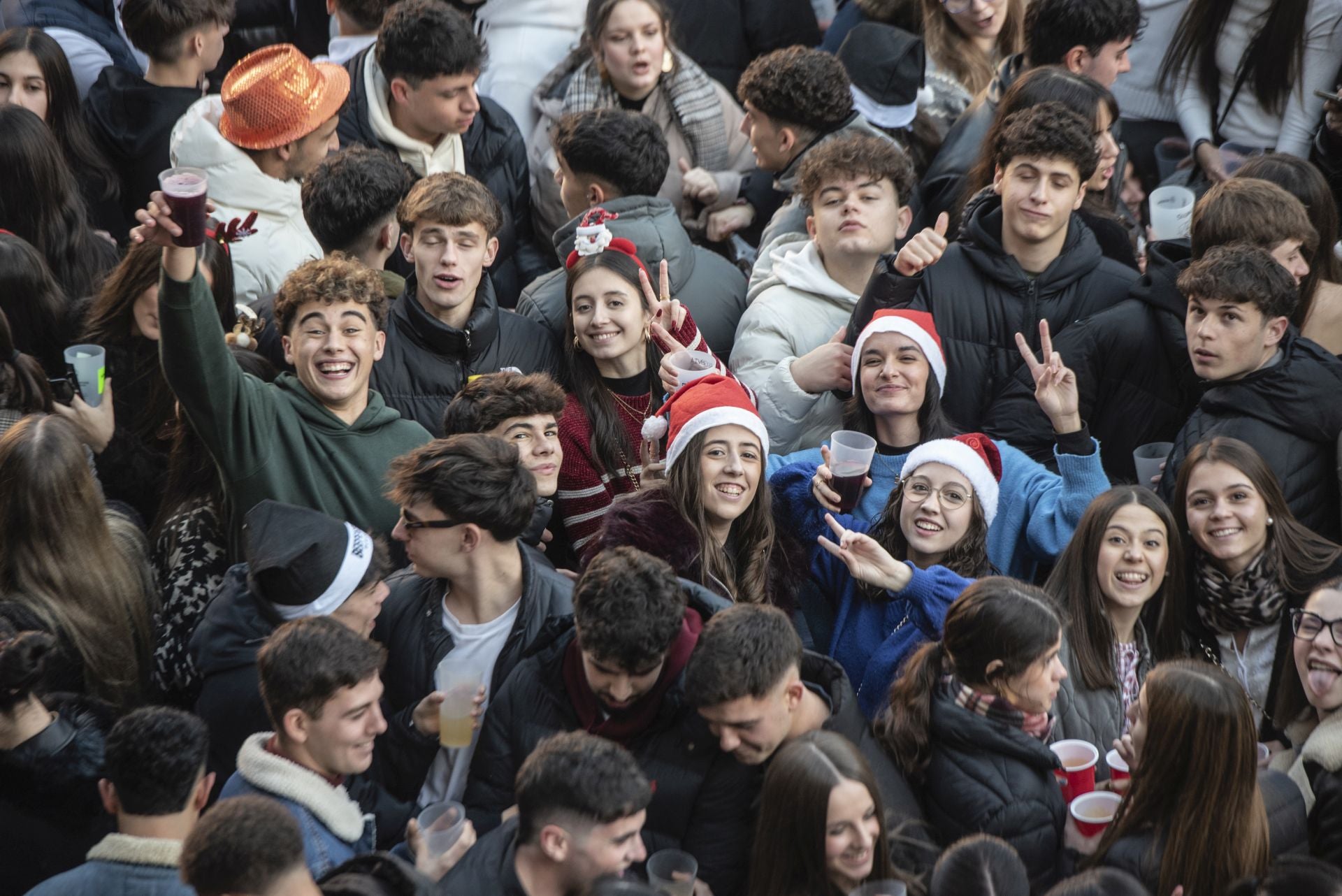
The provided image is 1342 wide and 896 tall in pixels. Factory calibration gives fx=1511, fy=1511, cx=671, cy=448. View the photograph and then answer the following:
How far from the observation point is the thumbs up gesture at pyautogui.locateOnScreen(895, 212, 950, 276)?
5.05 m

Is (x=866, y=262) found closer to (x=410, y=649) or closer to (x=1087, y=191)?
(x=1087, y=191)

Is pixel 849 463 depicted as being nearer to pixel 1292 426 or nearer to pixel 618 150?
pixel 1292 426

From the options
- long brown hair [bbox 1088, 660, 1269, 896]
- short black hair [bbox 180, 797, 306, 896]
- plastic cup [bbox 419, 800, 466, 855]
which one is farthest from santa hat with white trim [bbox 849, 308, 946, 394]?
short black hair [bbox 180, 797, 306, 896]

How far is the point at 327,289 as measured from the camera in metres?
4.73

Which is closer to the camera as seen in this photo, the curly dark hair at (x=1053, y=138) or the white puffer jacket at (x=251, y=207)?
the curly dark hair at (x=1053, y=138)

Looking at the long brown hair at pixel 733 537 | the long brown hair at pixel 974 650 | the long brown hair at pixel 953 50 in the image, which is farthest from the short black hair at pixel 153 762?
the long brown hair at pixel 953 50

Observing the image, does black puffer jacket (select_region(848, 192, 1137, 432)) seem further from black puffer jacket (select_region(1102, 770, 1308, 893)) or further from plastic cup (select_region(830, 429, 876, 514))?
black puffer jacket (select_region(1102, 770, 1308, 893))

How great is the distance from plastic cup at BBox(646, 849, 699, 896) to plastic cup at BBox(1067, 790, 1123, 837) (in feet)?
3.21

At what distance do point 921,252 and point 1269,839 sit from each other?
87.4 inches

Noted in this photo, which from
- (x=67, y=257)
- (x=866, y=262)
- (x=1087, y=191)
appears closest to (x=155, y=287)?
(x=67, y=257)

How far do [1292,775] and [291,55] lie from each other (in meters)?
4.40

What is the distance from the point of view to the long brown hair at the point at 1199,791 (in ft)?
11.5

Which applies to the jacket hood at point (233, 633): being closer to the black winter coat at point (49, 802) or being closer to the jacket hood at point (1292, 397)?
the black winter coat at point (49, 802)

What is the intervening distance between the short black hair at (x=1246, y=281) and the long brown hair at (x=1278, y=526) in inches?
18.5
